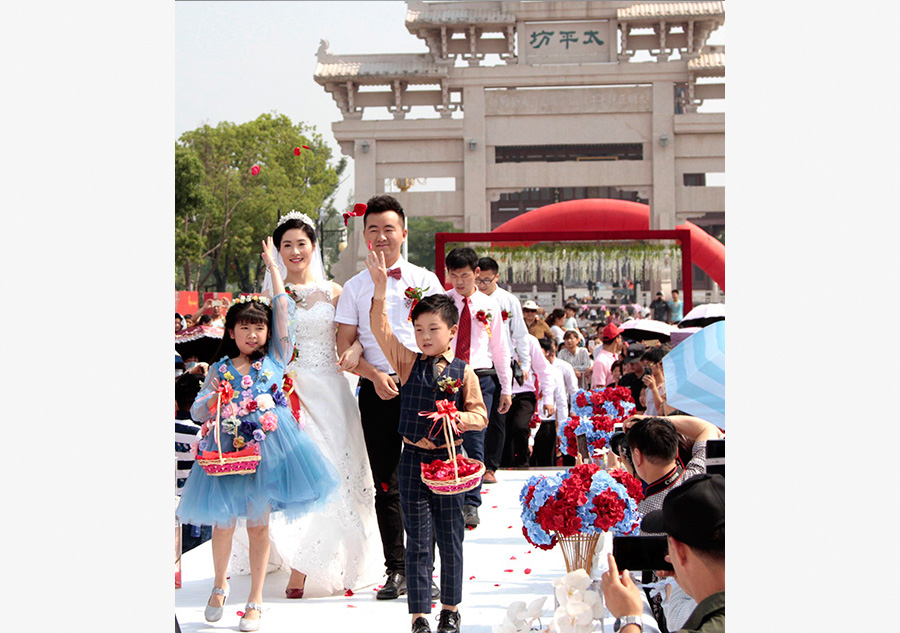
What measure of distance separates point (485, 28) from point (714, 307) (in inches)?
885

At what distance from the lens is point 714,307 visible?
1050 centimetres

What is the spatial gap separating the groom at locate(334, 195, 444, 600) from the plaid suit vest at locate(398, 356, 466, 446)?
48 centimetres

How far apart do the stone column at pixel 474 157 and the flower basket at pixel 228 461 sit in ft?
88.3

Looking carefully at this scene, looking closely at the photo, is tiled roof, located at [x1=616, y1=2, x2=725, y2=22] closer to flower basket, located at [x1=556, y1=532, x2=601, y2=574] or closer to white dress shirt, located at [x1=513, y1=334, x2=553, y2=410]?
white dress shirt, located at [x1=513, y1=334, x2=553, y2=410]

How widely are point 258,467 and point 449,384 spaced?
982 millimetres

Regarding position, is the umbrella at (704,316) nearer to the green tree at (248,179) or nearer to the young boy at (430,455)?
the young boy at (430,455)

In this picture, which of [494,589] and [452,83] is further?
[452,83]

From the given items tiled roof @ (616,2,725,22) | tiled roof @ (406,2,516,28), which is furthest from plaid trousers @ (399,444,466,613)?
tiled roof @ (616,2,725,22)

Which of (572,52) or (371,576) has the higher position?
(572,52)

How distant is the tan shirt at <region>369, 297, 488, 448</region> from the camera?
4.16 meters

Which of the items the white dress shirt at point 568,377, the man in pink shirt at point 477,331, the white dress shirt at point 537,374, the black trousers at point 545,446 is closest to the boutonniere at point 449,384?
the man in pink shirt at point 477,331

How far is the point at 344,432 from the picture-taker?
508 cm

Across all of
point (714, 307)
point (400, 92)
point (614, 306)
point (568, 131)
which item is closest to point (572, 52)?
point (568, 131)

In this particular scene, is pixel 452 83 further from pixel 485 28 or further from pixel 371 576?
pixel 371 576
